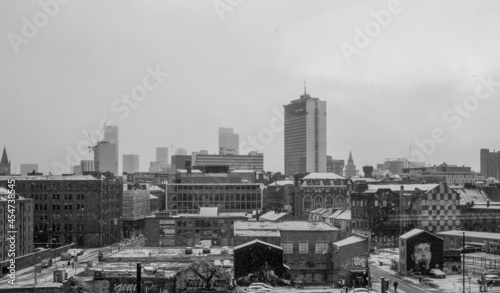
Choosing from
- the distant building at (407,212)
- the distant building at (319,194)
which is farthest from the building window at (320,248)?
the distant building at (319,194)

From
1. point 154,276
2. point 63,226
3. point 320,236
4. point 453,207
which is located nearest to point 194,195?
point 63,226

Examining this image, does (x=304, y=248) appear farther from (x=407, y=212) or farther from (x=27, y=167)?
(x=27, y=167)

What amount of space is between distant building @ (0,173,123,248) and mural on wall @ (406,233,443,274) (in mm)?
48756

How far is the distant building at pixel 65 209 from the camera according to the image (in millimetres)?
86188

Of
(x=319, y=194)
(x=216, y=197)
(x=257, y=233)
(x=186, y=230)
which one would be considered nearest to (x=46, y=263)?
(x=186, y=230)

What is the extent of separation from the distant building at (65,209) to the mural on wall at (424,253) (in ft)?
→ 160

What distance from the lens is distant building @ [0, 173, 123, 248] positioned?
86.2m

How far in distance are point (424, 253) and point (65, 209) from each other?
177 feet

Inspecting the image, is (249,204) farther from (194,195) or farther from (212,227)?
(212,227)

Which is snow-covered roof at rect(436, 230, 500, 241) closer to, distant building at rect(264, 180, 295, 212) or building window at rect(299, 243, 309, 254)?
building window at rect(299, 243, 309, 254)

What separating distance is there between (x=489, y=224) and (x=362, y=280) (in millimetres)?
38510

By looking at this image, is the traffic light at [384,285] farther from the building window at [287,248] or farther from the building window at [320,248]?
the building window at [287,248]

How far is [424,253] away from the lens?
5597 centimetres

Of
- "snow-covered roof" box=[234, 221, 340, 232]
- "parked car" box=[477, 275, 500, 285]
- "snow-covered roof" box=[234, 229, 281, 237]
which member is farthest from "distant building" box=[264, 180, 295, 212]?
"parked car" box=[477, 275, 500, 285]
